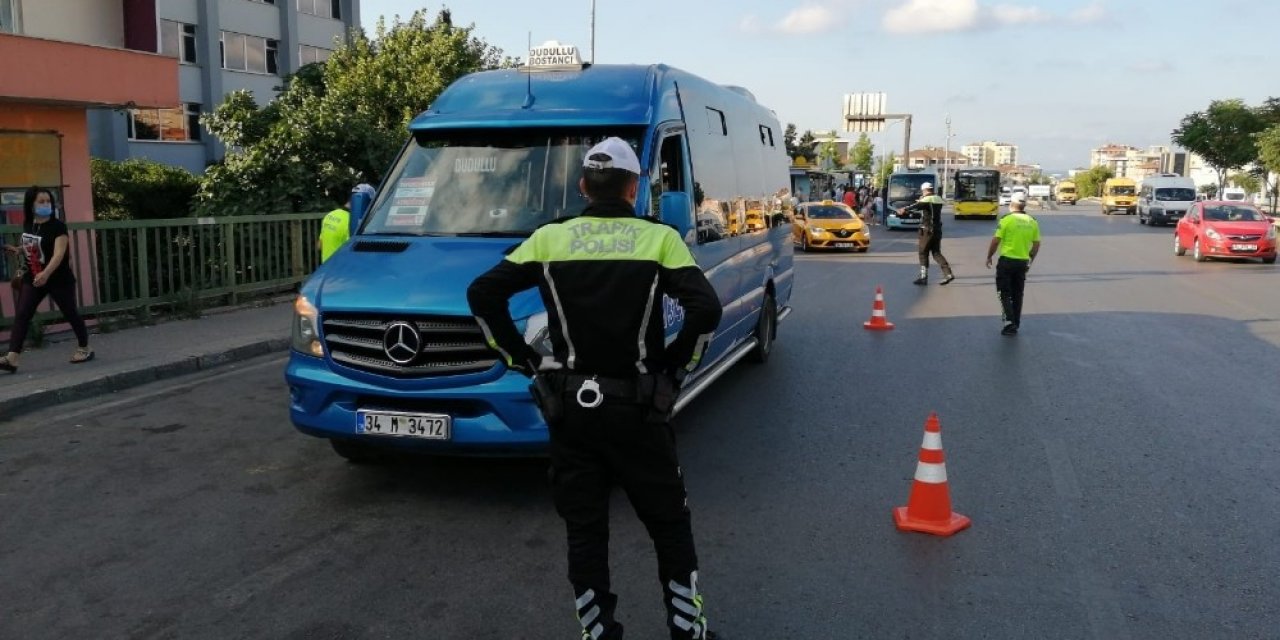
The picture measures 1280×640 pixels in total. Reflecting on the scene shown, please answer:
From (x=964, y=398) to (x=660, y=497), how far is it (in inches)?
217

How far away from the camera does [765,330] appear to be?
967cm

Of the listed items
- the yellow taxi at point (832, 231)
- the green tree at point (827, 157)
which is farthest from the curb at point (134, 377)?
the green tree at point (827, 157)

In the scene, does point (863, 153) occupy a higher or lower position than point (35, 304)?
higher

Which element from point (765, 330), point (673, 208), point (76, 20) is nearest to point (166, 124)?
point (76, 20)

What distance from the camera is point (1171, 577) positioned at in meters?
4.45

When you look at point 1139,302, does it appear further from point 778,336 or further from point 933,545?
point 933,545

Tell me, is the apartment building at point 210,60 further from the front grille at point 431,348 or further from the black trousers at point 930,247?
the front grille at point 431,348

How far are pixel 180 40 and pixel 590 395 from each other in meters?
38.5

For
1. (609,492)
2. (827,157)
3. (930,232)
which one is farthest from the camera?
(827,157)

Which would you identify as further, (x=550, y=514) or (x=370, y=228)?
(x=370, y=228)

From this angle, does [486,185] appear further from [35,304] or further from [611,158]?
[35,304]

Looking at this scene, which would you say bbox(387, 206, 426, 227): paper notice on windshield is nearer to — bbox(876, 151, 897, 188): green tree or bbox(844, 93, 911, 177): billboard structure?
bbox(844, 93, 911, 177): billboard structure

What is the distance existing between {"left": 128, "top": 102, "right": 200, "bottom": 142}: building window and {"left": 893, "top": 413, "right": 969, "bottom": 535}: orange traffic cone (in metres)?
34.2

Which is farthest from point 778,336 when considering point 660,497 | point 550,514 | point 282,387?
point 660,497
